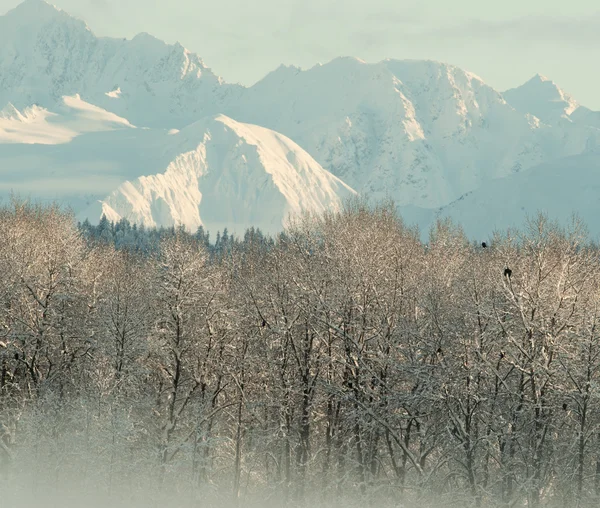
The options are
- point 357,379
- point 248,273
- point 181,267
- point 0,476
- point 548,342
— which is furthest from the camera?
point 248,273

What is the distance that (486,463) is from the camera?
41.1m

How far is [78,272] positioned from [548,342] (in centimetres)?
3497

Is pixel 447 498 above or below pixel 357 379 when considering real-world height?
below

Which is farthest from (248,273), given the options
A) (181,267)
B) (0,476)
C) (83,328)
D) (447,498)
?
(447,498)

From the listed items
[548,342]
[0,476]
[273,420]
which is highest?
[548,342]

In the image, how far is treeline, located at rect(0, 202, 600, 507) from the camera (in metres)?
37.7

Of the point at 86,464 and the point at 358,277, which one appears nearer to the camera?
the point at 358,277

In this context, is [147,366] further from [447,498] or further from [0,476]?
[447,498]

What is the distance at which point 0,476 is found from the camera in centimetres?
4591

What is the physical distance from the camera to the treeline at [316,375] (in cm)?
3772

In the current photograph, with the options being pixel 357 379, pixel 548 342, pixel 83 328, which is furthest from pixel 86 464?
pixel 548 342

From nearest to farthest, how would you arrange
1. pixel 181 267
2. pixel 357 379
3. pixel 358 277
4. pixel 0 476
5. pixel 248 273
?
pixel 357 379 → pixel 358 277 → pixel 0 476 → pixel 181 267 → pixel 248 273

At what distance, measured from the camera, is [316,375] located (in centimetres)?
4494

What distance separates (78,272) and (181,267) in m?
11.4
